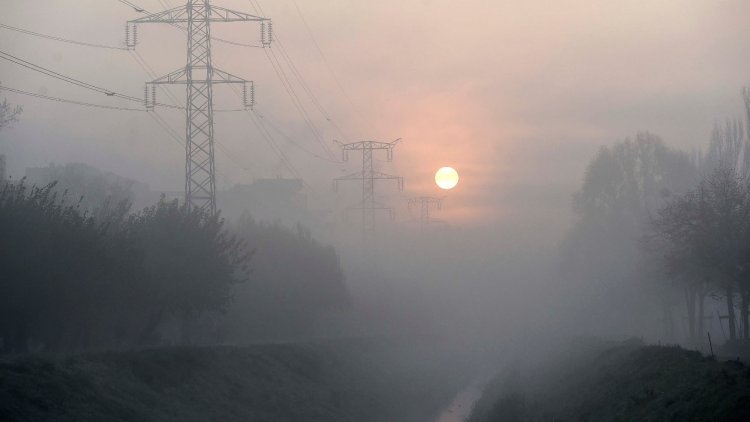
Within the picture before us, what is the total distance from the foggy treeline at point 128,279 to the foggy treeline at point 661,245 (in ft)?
94.1

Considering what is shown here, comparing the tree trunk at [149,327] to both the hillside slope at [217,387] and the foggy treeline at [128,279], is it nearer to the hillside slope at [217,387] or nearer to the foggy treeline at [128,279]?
the foggy treeline at [128,279]

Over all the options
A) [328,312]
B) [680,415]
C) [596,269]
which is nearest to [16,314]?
[680,415]

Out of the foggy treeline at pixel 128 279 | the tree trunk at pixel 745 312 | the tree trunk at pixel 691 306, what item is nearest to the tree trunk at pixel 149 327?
the foggy treeline at pixel 128 279

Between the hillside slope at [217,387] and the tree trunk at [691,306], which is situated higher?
the tree trunk at [691,306]

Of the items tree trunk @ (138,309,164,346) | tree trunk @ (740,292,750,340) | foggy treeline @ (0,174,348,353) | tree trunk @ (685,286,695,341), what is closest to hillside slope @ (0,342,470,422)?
foggy treeline @ (0,174,348,353)

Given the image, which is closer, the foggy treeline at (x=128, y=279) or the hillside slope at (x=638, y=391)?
the hillside slope at (x=638, y=391)

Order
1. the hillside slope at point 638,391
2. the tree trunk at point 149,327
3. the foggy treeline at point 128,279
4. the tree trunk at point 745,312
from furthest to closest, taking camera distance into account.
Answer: the tree trunk at point 149,327
the tree trunk at point 745,312
the foggy treeline at point 128,279
the hillside slope at point 638,391

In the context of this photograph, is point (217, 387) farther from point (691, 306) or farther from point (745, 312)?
point (691, 306)

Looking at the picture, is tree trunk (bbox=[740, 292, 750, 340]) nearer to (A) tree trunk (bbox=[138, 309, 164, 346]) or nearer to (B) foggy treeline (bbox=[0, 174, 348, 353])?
(B) foggy treeline (bbox=[0, 174, 348, 353])

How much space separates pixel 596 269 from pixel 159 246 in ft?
218

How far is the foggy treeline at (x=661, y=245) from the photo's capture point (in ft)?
181

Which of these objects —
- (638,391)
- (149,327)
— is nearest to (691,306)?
(149,327)

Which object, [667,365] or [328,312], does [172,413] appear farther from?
[328,312]

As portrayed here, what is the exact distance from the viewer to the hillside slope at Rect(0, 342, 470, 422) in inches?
1113
